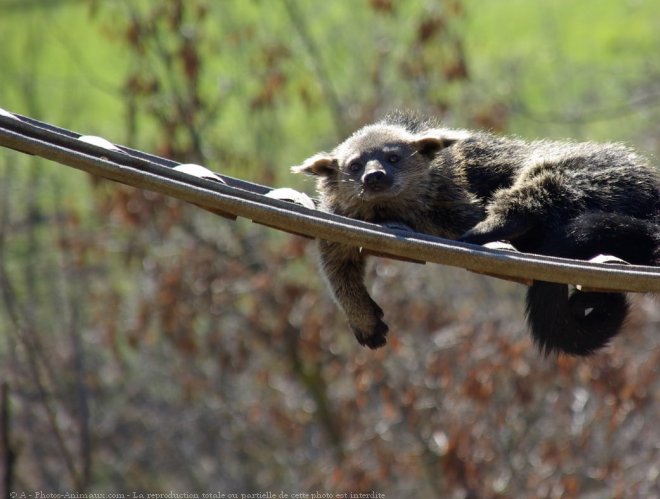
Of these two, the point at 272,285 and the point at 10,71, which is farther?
the point at 10,71

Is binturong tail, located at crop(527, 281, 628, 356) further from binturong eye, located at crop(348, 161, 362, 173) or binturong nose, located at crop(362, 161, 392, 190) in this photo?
binturong eye, located at crop(348, 161, 362, 173)

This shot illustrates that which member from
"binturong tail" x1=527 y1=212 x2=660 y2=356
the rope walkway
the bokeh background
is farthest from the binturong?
the bokeh background

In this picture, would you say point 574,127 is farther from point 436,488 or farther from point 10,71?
point 10,71

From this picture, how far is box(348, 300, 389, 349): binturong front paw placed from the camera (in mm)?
5684

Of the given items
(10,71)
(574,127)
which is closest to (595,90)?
(574,127)

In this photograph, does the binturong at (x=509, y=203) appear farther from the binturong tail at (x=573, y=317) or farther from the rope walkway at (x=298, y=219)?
the rope walkway at (x=298, y=219)

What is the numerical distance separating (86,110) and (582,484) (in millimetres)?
7242

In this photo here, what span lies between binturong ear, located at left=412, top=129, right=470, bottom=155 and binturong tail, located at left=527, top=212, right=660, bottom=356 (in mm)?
889

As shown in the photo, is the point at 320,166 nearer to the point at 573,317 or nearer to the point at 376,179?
the point at 376,179

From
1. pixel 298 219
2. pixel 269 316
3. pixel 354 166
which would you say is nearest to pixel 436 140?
pixel 354 166

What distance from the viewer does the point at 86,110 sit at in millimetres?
12953

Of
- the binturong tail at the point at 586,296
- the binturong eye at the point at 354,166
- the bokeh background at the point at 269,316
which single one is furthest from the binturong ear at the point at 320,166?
the bokeh background at the point at 269,316

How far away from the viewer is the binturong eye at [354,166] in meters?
6.08

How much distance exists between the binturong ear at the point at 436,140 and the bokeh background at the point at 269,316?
114 inches
